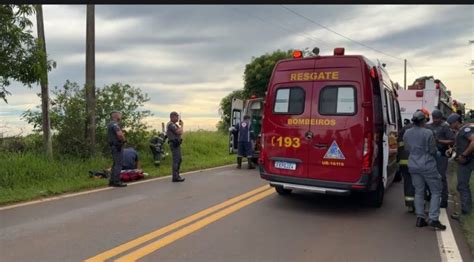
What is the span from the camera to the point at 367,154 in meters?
6.94

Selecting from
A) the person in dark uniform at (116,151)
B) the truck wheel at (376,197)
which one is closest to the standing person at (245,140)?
the person in dark uniform at (116,151)

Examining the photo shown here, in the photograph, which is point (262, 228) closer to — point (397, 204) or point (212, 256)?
point (212, 256)

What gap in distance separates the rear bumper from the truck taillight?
0.42 feet

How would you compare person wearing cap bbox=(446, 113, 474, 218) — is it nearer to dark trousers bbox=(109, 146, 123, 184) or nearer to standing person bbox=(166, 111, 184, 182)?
standing person bbox=(166, 111, 184, 182)

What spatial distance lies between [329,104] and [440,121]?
202cm

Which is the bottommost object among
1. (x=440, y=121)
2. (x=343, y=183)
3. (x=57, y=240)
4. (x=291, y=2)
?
→ (x=57, y=240)

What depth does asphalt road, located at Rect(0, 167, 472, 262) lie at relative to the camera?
5.12m

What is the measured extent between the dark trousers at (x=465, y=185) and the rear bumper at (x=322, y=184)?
1613 millimetres

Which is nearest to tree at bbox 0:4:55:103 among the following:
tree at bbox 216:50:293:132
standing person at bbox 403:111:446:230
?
standing person at bbox 403:111:446:230

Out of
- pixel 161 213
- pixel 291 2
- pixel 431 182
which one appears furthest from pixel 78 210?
pixel 431 182

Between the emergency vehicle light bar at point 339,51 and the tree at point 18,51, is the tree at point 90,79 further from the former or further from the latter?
the emergency vehicle light bar at point 339,51

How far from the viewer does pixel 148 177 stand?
11.3 m

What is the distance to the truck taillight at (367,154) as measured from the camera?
693 cm

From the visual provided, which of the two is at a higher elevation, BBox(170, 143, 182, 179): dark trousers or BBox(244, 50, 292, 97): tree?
BBox(244, 50, 292, 97): tree
